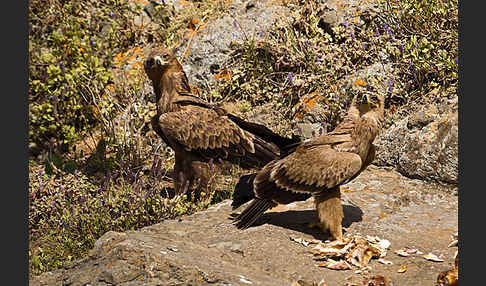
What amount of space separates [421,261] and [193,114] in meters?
2.93

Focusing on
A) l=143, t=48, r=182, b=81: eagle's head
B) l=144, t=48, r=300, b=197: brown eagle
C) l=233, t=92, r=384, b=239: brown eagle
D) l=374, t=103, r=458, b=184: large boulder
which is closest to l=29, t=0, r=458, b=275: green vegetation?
l=144, t=48, r=300, b=197: brown eagle

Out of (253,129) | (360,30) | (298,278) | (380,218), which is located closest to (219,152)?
(253,129)

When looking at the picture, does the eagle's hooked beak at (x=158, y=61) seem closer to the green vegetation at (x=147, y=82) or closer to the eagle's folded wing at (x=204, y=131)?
the eagle's folded wing at (x=204, y=131)

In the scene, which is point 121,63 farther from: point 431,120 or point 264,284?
point 264,284

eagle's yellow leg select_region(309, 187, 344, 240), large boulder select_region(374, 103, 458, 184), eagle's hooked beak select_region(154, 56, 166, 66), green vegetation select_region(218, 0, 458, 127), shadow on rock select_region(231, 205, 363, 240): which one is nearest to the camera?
eagle's yellow leg select_region(309, 187, 344, 240)

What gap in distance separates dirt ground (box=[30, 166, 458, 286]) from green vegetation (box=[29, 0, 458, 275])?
4.10 ft

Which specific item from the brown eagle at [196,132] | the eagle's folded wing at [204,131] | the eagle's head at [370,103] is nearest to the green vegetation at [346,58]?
the brown eagle at [196,132]

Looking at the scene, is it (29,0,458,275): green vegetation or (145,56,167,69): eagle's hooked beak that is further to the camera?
(29,0,458,275): green vegetation

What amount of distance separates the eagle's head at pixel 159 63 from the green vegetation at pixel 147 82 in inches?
44.8

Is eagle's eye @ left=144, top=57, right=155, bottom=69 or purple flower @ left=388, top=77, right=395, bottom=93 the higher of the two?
eagle's eye @ left=144, top=57, right=155, bottom=69

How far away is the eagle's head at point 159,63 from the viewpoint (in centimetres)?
641

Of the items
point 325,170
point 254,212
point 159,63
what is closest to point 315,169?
point 325,170

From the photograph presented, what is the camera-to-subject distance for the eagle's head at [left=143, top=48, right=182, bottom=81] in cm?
641

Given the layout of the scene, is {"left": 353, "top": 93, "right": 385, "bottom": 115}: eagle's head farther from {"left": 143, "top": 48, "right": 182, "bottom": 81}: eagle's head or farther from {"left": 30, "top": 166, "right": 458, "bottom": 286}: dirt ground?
{"left": 143, "top": 48, "right": 182, "bottom": 81}: eagle's head
